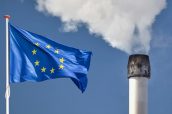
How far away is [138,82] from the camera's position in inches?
2365

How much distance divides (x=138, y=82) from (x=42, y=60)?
67.0 feet

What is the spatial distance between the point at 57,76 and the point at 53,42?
2.60m

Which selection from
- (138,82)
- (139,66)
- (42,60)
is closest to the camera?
(42,60)

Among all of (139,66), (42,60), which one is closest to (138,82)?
(139,66)

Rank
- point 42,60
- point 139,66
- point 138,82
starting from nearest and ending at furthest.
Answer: point 42,60 < point 138,82 < point 139,66

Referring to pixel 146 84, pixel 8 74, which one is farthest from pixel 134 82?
pixel 8 74

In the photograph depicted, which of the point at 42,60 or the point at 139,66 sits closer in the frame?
the point at 42,60

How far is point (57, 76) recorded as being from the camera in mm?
41875

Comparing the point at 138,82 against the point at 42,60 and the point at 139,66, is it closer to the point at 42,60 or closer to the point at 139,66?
the point at 139,66

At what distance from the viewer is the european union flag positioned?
1601 inches

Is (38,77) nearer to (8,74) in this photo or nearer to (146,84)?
(8,74)

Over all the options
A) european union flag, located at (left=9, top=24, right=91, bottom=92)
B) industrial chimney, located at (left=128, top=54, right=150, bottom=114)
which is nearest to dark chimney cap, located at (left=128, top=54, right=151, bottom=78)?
industrial chimney, located at (left=128, top=54, right=150, bottom=114)

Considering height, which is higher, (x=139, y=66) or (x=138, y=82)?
(x=139, y=66)

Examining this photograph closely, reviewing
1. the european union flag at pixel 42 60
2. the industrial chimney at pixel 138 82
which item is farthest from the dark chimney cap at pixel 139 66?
the european union flag at pixel 42 60
